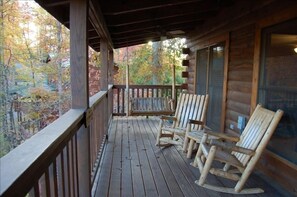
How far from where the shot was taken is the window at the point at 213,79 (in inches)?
170

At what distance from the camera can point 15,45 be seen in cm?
916

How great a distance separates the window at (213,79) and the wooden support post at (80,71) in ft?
9.09

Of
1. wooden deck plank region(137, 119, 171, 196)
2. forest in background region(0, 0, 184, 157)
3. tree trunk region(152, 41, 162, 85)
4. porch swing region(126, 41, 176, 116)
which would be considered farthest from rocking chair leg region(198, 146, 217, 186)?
tree trunk region(152, 41, 162, 85)

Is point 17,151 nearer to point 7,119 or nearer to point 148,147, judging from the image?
point 148,147

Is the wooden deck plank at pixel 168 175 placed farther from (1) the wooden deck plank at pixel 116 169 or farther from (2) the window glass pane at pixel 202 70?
(2) the window glass pane at pixel 202 70

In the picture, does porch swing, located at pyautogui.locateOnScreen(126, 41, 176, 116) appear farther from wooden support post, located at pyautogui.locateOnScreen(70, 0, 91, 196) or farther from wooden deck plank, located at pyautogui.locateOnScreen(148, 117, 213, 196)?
wooden support post, located at pyautogui.locateOnScreen(70, 0, 91, 196)

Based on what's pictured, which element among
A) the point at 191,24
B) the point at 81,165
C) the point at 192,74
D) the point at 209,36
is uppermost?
the point at 191,24

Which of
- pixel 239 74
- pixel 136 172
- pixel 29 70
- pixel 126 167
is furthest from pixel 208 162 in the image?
pixel 29 70

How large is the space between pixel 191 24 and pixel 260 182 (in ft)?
11.4

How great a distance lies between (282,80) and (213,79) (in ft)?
6.38

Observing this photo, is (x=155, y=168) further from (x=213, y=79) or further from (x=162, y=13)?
(x=162, y=13)

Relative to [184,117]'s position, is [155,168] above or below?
below

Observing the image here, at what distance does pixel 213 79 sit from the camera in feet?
15.2

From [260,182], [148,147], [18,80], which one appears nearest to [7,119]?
[18,80]
